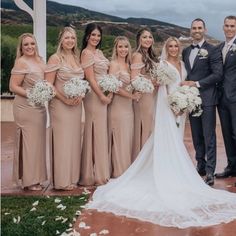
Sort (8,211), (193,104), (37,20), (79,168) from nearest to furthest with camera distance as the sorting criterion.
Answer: (8,211)
(193,104)
(79,168)
(37,20)

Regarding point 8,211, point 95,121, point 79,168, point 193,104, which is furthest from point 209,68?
point 8,211

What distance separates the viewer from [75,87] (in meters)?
6.20

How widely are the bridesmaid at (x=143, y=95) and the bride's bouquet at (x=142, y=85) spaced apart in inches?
7.4

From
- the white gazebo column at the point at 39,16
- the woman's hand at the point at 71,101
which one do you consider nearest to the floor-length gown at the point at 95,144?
the woman's hand at the point at 71,101

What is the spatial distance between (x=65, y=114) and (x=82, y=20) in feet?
48.4

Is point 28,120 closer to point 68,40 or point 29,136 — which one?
point 29,136

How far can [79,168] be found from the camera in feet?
22.1

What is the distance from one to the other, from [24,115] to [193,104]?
2.18m

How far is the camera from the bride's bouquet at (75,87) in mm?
6195

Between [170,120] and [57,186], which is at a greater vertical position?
[170,120]

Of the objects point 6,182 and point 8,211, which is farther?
point 6,182

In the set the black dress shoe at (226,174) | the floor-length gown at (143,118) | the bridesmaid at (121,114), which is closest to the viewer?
the bridesmaid at (121,114)

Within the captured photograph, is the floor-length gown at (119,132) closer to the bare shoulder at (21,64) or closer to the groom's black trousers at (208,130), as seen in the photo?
the groom's black trousers at (208,130)

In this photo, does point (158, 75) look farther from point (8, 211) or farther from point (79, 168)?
point (8, 211)
